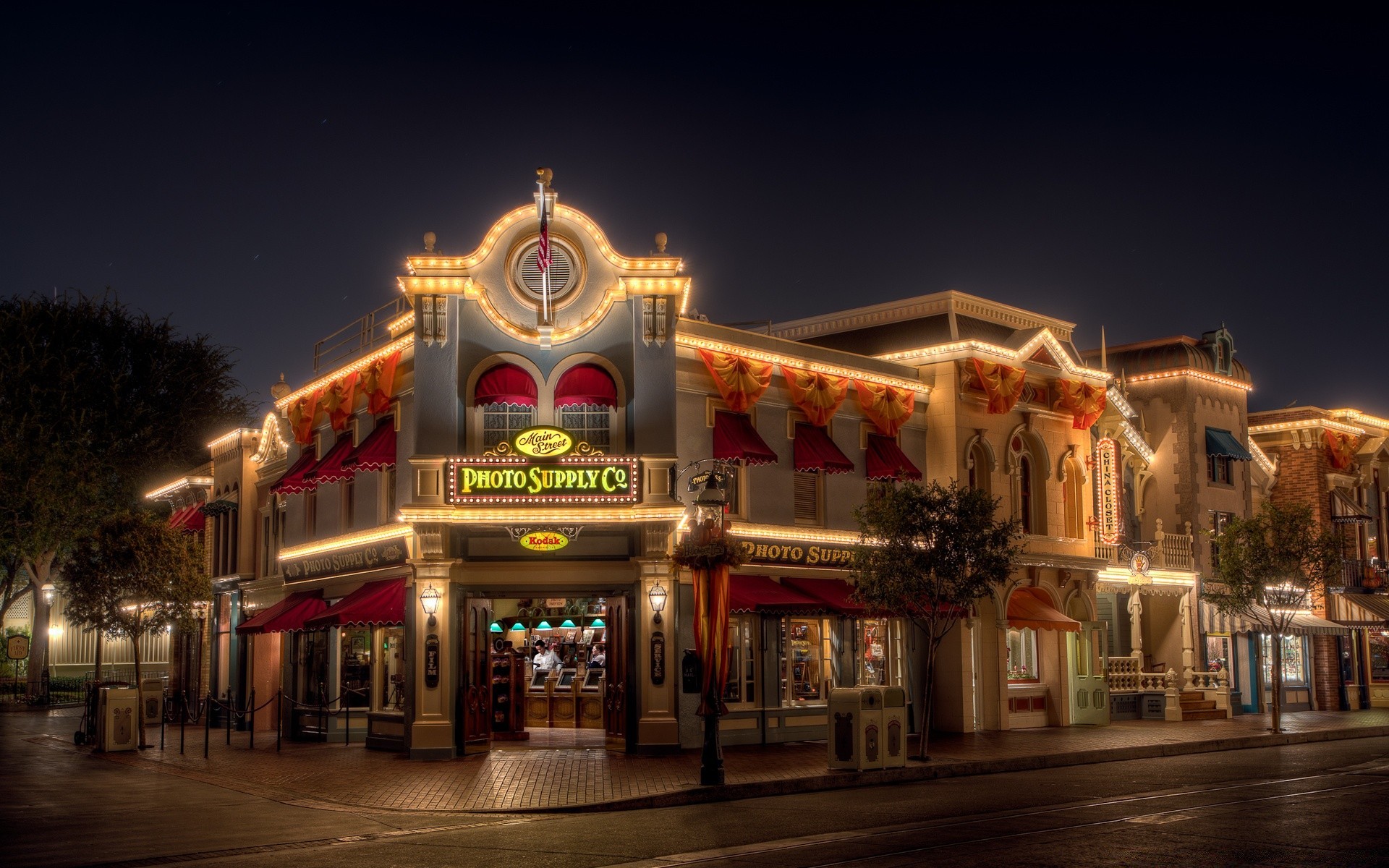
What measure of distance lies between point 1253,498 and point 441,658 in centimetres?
3020

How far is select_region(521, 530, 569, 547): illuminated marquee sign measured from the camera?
24.4 metres

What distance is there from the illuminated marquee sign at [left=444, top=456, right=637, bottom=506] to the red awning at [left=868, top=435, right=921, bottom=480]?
7279 mm

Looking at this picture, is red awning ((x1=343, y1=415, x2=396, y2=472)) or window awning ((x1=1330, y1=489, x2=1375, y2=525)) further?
window awning ((x1=1330, y1=489, x2=1375, y2=525))

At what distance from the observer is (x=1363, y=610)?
43938mm

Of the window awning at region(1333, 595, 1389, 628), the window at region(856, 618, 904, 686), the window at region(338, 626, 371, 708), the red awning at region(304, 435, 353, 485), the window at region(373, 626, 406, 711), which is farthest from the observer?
the window awning at region(1333, 595, 1389, 628)

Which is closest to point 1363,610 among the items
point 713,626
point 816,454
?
point 816,454

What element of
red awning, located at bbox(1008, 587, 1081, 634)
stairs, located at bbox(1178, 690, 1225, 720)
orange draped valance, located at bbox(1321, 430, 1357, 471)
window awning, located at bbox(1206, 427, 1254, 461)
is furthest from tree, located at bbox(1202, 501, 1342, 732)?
orange draped valance, located at bbox(1321, 430, 1357, 471)

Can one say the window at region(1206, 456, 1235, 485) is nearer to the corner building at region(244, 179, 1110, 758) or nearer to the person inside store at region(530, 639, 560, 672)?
the corner building at region(244, 179, 1110, 758)

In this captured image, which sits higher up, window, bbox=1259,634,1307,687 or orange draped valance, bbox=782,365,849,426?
orange draped valance, bbox=782,365,849,426

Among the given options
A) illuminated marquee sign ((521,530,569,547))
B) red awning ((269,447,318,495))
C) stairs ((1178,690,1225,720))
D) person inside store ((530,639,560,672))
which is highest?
red awning ((269,447,318,495))

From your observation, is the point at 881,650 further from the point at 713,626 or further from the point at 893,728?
the point at 713,626

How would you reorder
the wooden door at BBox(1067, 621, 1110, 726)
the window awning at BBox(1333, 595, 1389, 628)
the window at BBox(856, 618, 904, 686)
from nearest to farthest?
the window at BBox(856, 618, 904, 686)
the wooden door at BBox(1067, 621, 1110, 726)
the window awning at BBox(1333, 595, 1389, 628)

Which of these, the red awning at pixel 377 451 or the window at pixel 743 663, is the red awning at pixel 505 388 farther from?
the window at pixel 743 663

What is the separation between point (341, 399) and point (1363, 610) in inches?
1326
